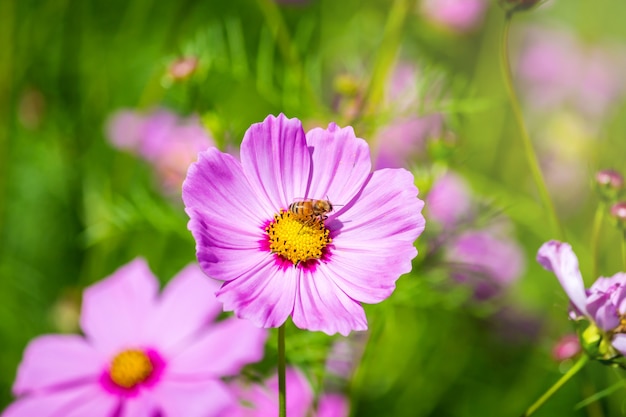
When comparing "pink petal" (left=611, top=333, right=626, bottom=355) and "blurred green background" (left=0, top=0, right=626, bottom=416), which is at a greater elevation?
"blurred green background" (left=0, top=0, right=626, bottom=416)

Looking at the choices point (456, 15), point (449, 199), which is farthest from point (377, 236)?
point (456, 15)

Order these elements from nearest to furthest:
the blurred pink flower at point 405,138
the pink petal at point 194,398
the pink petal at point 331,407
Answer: the pink petal at point 194,398
the pink petal at point 331,407
the blurred pink flower at point 405,138

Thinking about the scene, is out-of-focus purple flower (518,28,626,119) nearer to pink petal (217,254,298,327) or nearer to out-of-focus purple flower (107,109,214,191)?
out-of-focus purple flower (107,109,214,191)

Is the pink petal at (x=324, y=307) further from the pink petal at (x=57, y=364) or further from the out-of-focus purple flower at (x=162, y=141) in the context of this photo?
the out-of-focus purple flower at (x=162, y=141)

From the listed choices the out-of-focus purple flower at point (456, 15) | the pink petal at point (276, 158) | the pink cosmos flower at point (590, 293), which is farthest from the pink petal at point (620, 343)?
the out-of-focus purple flower at point (456, 15)

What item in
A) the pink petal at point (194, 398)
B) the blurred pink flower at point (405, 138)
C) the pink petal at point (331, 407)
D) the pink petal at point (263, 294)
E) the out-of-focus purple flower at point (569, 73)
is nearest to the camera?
the pink petal at point (263, 294)

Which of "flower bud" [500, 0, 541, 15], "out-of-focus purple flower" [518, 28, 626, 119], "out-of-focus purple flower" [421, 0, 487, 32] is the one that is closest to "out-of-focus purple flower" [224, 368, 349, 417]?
"flower bud" [500, 0, 541, 15]

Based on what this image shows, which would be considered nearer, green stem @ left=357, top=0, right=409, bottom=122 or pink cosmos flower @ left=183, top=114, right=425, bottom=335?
pink cosmos flower @ left=183, top=114, right=425, bottom=335
